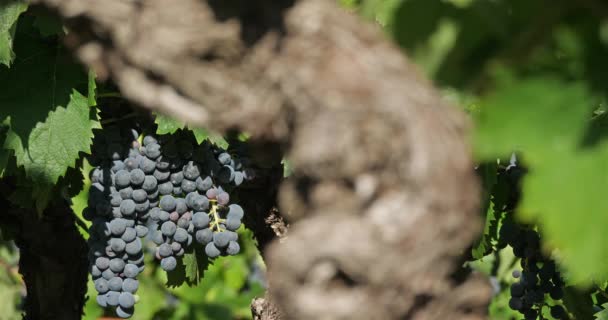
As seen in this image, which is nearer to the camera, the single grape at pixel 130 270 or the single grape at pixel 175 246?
the single grape at pixel 175 246

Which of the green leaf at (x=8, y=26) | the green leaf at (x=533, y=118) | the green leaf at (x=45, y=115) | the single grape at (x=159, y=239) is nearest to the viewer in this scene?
the green leaf at (x=533, y=118)

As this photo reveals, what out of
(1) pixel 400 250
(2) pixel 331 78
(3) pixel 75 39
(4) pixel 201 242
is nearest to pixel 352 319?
(1) pixel 400 250

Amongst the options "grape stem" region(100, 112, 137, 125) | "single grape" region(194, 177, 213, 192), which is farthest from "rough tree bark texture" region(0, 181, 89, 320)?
A: "single grape" region(194, 177, 213, 192)

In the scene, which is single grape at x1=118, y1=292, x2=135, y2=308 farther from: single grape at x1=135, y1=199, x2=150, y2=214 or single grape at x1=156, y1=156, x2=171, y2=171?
single grape at x1=156, y1=156, x2=171, y2=171

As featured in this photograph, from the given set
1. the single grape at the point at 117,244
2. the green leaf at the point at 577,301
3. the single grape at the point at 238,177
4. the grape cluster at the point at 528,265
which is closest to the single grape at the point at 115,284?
the single grape at the point at 117,244

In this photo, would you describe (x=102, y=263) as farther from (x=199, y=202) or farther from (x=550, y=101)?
(x=550, y=101)

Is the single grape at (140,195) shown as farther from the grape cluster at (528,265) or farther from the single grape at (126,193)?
the grape cluster at (528,265)
